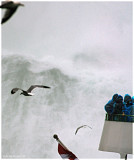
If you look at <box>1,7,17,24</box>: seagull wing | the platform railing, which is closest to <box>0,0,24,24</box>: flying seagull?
<box>1,7,17,24</box>: seagull wing

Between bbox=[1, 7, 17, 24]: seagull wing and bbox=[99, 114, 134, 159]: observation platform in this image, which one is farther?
→ bbox=[99, 114, 134, 159]: observation platform

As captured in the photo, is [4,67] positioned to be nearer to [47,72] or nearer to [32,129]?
[47,72]

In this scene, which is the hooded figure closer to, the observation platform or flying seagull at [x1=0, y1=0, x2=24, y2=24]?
the observation platform

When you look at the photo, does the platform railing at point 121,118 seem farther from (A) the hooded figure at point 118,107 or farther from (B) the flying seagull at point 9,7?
(B) the flying seagull at point 9,7

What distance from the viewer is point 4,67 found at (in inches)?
132

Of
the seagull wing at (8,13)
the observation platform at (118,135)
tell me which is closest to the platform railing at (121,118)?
the observation platform at (118,135)

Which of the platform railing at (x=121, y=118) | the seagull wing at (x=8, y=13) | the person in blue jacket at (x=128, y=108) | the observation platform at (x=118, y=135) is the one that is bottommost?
the observation platform at (x=118, y=135)

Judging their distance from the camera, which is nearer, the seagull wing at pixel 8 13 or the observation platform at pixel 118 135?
the seagull wing at pixel 8 13

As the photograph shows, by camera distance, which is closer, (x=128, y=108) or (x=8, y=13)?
(x=8, y=13)

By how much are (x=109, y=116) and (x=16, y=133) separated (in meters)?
2.16

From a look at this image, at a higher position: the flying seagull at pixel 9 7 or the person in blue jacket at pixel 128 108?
the flying seagull at pixel 9 7

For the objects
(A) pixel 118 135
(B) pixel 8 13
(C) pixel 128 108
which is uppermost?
(B) pixel 8 13

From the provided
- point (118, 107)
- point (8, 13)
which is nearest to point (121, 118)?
point (118, 107)

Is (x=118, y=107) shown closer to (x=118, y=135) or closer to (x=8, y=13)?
(x=118, y=135)
